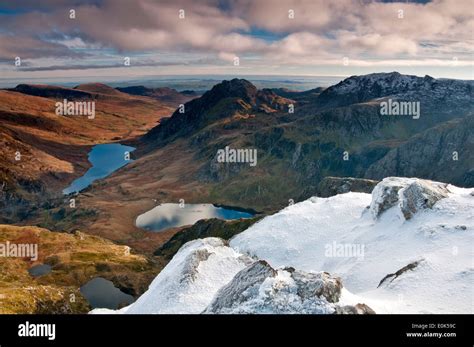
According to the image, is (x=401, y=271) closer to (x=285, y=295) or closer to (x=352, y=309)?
(x=352, y=309)

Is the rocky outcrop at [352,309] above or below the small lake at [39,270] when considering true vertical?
above

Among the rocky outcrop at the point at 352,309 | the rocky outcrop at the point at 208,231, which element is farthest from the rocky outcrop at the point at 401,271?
the rocky outcrop at the point at 208,231

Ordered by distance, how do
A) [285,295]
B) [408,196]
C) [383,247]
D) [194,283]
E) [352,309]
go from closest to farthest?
[352,309]
[285,295]
[194,283]
[383,247]
[408,196]

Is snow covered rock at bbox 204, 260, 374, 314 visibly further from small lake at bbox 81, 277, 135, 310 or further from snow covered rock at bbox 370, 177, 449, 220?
small lake at bbox 81, 277, 135, 310

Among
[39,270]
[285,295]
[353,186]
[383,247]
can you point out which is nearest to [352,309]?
[285,295]

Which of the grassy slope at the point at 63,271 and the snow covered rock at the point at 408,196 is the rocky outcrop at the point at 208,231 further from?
the snow covered rock at the point at 408,196
